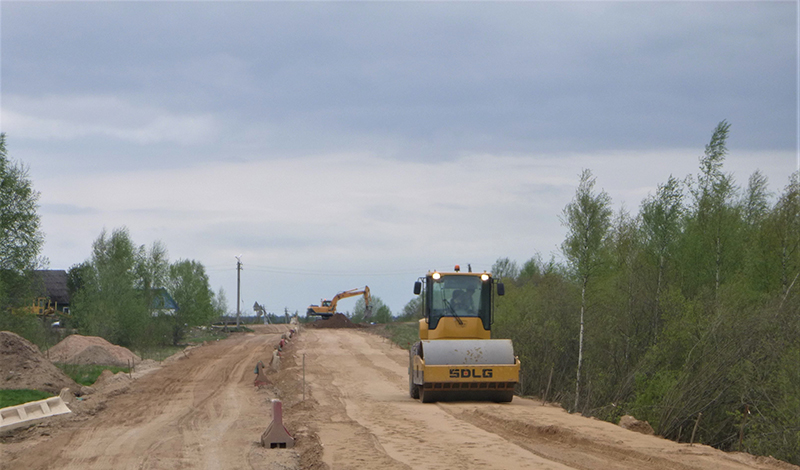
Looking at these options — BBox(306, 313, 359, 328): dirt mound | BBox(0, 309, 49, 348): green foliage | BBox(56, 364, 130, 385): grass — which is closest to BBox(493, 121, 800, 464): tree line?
BBox(56, 364, 130, 385): grass

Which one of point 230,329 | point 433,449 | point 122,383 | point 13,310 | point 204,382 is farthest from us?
point 230,329

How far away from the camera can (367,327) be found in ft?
249

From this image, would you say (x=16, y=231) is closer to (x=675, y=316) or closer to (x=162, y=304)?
(x=162, y=304)

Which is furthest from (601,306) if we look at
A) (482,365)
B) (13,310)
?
(13,310)

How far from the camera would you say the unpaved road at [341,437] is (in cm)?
1131

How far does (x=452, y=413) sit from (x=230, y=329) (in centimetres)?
6160

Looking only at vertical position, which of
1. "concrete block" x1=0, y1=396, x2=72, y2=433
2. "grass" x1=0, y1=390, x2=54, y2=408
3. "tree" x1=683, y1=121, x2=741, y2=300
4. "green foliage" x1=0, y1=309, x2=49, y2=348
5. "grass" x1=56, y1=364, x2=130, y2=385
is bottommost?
"grass" x1=56, y1=364, x2=130, y2=385

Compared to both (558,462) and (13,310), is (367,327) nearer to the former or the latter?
(13,310)

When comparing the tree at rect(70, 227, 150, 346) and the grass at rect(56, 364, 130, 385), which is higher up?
the tree at rect(70, 227, 150, 346)

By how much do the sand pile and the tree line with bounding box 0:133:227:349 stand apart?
205cm

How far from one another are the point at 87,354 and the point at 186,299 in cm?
2573

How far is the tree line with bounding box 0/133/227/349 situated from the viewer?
37406 mm

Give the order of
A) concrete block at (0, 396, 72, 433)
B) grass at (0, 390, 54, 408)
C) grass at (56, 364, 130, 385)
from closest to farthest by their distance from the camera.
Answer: concrete block at (0, 396, 72, 433) < grass at (0, 390, 54, 408) < grass at (56, 364, 130, 385)

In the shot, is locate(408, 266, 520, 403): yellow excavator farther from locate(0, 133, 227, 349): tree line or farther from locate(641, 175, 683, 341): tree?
locate(0, 133, 227, 349): tree line
